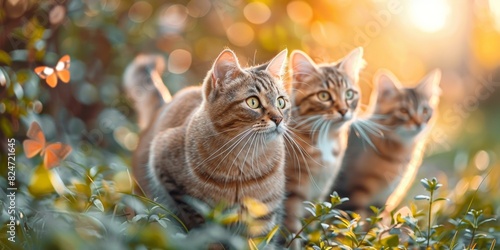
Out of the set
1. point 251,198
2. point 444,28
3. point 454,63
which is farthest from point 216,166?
point 454,63

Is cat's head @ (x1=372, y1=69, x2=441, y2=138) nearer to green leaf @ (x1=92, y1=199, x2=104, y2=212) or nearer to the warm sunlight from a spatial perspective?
the warm sunlight

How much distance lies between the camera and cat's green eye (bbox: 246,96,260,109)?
4.97 ft

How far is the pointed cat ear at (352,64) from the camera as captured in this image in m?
2.02

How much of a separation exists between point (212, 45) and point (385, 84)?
941mm

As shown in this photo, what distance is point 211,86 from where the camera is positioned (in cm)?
155

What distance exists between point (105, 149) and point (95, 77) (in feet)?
1.26

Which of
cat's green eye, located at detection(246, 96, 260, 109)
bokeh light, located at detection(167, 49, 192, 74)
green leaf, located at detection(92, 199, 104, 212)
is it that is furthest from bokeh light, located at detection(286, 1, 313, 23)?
green leaf, located at detection(92, 199, 104, 212)

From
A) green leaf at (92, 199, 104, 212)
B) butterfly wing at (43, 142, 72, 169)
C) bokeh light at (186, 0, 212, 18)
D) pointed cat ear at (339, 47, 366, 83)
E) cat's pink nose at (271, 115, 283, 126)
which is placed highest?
bokeh light at (186, 0, 212, 18)

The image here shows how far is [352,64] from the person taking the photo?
205 centimetres

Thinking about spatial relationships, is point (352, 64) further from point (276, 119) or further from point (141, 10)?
point (141, 10)

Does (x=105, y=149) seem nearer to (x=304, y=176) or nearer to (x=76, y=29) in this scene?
(x=76, y=29)

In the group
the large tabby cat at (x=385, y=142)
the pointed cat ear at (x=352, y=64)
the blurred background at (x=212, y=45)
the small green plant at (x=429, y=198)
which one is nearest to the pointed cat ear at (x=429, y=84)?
the large tabby cat at (x=385, y=142)

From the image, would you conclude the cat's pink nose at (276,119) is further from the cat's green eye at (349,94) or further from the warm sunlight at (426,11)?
the warm sunlight at (426,11)

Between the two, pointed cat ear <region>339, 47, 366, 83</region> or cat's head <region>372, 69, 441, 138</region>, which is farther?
cat's head <region>372, 69, 441, 138</region>
